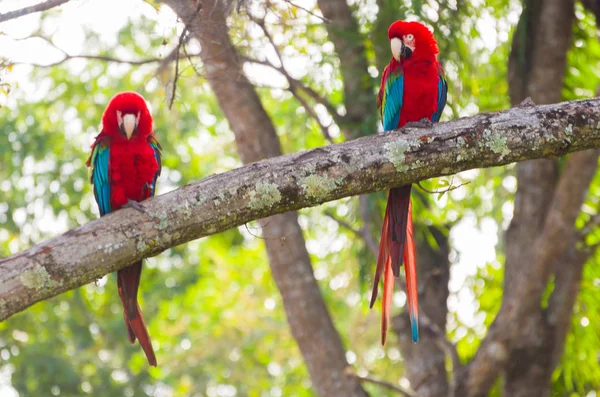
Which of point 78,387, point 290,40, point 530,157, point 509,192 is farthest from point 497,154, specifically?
point 78,387

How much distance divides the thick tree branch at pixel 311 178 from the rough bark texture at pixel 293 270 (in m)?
1.75

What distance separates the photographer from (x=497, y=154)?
7.53ft

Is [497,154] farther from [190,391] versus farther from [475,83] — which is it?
[190,391]

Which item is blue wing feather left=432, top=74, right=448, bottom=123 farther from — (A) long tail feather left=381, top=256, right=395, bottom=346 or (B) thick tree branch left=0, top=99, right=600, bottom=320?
(B) thick tree branch left=0, top=99, right=600, bottom=320

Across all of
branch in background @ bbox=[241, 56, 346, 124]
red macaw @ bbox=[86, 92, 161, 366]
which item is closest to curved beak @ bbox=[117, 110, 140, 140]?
red macaw @ bbox=[86, 92, 161, 366]

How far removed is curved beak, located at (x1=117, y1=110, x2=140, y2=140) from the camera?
10.6 feet

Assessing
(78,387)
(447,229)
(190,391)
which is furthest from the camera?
(190,391)

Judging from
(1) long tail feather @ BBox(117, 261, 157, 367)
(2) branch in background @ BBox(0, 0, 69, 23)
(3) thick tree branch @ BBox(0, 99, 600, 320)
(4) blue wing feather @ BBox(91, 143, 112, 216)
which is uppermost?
(2) branch in background @ BBox(0, 0, 69, 23)

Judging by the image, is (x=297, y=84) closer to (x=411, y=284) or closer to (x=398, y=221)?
(x=398, y=221)

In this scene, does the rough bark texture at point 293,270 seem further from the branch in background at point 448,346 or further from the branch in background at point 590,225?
the branch in background at point 590,225

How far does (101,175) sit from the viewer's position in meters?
3.23

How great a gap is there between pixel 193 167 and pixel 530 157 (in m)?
5.57

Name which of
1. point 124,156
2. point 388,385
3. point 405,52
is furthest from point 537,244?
point 124,156

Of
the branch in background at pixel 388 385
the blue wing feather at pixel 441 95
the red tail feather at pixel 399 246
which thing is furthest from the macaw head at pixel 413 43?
the branch in background at pixel 388 385
